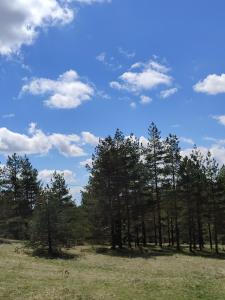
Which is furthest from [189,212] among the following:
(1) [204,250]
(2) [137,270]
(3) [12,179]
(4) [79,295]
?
(4) [79,295]

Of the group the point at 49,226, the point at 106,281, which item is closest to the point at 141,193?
the point at 49,226

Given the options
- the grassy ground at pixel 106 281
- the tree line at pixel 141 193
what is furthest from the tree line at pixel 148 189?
the grassy ground at pixel 106 281

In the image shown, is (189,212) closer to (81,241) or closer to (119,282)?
(81,241)

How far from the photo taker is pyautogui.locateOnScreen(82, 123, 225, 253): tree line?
189 feet

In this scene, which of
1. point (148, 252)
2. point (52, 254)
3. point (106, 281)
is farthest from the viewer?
point (148, 252)

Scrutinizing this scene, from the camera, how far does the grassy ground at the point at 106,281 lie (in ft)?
77.2

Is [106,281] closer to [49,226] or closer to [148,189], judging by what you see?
[49,226]

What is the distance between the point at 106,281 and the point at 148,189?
34.4 m

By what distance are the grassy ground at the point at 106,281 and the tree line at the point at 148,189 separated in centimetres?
1411

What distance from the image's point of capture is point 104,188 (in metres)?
57.4

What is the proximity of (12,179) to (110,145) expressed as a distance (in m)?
23.0

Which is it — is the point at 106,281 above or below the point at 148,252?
below

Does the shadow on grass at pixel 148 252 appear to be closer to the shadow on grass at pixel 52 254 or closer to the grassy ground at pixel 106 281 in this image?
the shadow on grass at pixel 52 254

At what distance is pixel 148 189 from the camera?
62.2 metres
